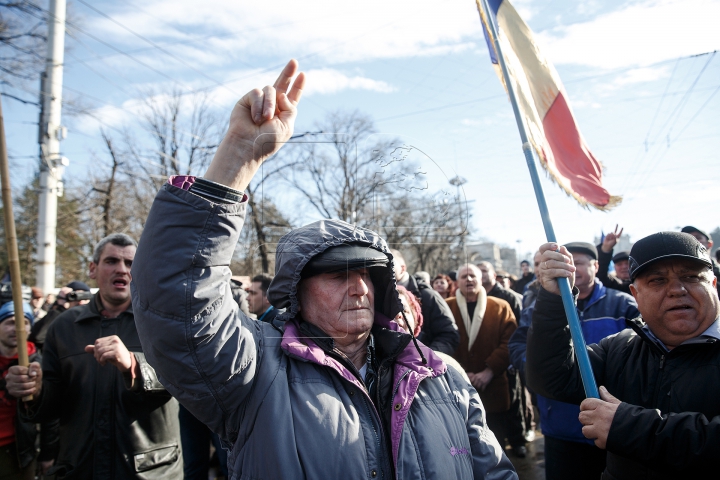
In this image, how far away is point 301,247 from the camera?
1.73m

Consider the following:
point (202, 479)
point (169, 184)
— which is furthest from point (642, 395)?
point (202, 479)

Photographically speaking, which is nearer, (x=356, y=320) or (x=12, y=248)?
(x=356, y=320)

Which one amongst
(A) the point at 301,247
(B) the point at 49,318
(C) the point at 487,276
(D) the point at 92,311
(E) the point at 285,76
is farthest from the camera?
(C) the point at 487,276

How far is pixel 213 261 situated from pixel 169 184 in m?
0.25

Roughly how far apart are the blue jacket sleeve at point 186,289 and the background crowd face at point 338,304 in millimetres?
436

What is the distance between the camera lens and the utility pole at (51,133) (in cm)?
996

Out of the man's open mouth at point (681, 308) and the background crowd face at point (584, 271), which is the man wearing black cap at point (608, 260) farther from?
the man's open mouth at point (681, 308)

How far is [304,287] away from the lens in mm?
1859

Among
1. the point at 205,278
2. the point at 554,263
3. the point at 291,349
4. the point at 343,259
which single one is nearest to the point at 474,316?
the point at 554,263

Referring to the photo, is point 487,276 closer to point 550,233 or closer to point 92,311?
point 550,233

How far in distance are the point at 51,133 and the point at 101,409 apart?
9478 mm

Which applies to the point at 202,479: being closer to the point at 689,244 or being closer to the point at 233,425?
the point at 233,425

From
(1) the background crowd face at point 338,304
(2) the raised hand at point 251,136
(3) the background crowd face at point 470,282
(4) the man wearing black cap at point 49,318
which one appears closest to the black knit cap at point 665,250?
(1) the background crowd face at point 338,304

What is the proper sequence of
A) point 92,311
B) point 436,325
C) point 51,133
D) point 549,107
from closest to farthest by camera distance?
point 549,107 → point 92,311 → point 436,325 → point 51,133
